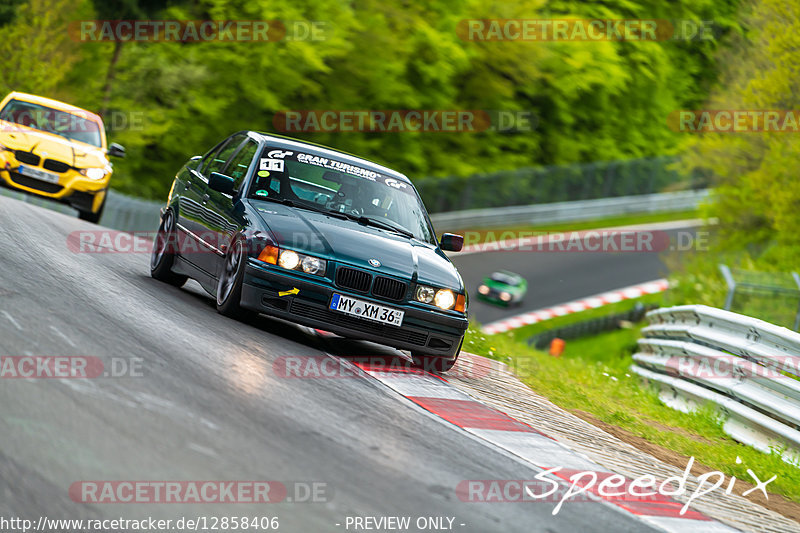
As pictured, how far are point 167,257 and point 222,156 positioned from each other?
113 cm

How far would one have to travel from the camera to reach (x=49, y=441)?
462 centimetres

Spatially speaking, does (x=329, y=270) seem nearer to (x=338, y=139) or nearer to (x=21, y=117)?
(x=21, y=117)

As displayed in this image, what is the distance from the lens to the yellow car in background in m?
17.1

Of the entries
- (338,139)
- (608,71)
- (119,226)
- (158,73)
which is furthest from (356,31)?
(119,226)

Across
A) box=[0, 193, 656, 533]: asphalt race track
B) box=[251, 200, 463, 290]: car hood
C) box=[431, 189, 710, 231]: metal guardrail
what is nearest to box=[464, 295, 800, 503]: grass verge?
box=[251, 200, 463, 290]: car hood

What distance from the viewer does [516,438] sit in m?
6.93

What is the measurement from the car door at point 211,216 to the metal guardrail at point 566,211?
27.0 meters

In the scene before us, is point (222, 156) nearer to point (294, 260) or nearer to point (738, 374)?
point (294, 260)

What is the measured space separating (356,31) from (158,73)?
8.67 metres

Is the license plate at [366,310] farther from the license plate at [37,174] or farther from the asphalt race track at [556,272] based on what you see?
the asphalt race track at [556,272]

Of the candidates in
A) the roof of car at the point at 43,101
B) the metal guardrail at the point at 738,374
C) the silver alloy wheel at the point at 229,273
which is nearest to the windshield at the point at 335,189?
the silver alloy wheel at the point at 229,273

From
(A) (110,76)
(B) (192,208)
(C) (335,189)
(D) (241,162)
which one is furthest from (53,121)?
(A) (110,76)

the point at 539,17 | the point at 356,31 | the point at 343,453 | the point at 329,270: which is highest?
the point at 539,17

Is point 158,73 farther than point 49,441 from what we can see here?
Yes
